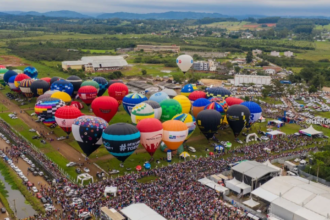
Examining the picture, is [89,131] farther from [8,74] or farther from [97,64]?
[97,64]

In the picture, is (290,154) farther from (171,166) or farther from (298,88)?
(298,88)

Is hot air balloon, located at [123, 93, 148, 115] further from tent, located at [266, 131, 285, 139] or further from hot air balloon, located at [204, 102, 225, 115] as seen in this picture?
tent, located at [266, 131, 285, 139]

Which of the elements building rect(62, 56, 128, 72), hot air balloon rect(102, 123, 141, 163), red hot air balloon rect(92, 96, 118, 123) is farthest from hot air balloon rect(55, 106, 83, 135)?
building rect(62, 56, 128, 72)

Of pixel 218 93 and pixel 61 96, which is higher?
pixel 218 93

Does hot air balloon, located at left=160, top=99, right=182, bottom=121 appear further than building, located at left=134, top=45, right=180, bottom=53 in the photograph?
No

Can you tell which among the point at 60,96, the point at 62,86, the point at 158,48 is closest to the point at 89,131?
the point at 60,96
